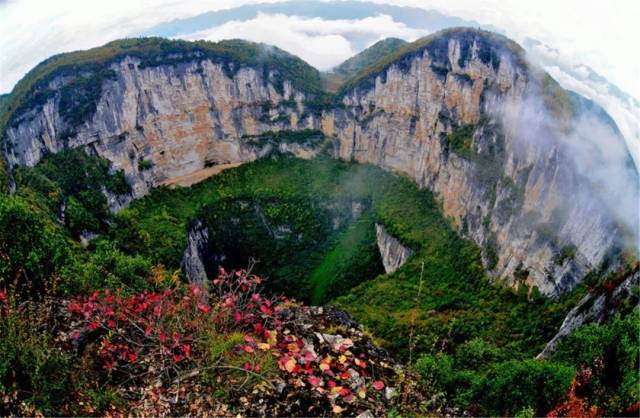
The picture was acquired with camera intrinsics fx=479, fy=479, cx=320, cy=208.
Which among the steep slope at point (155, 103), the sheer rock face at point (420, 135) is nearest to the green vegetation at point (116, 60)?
the steep slope at point (155, 103)

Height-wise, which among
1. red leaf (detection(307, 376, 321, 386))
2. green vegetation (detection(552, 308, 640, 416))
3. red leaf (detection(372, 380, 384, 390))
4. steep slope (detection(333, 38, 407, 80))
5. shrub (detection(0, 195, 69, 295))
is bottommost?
green vegetation (detection(552, 308, 640, 416))

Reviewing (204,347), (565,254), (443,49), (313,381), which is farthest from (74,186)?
(313,381)

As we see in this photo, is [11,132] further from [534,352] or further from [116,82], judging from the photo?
[534,352]

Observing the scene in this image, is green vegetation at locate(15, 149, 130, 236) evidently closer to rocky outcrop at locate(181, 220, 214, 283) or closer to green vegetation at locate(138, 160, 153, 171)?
green vegetation at locate(138, 160, 153, 171)

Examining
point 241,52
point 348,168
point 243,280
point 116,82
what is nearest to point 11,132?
point 116,82

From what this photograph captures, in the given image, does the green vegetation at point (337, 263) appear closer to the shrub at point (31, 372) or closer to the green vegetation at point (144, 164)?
the shrub at point (31, 372)

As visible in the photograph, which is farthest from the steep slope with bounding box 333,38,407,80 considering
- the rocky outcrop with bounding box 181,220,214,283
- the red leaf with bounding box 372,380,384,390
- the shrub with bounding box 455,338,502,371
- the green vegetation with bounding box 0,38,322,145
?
the red leaf with bounding box 372,380,384,390
